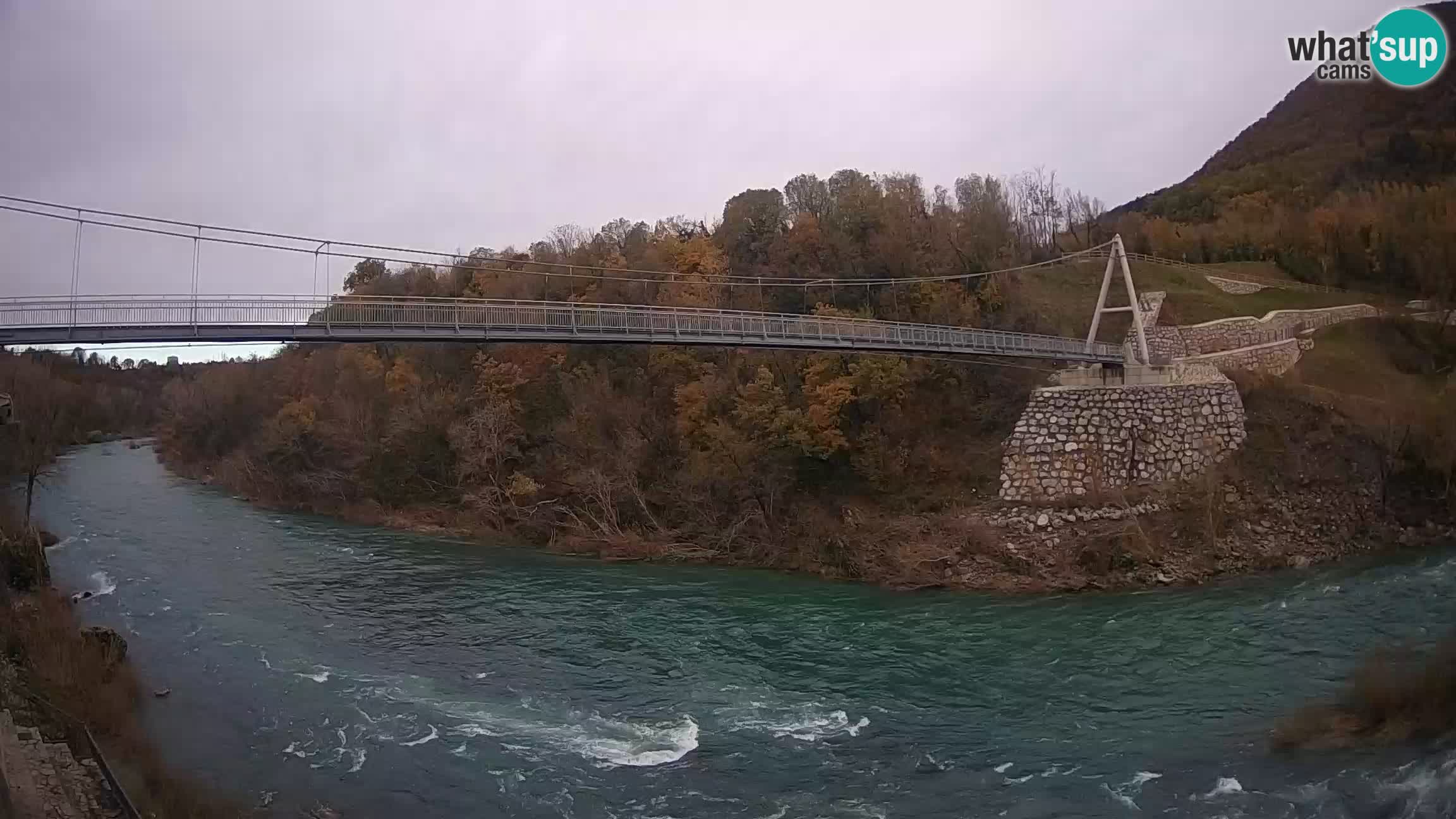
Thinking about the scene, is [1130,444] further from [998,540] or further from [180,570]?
[180,570]

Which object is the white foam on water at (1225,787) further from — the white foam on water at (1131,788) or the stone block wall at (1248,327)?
the stone block wall at (1248,327)

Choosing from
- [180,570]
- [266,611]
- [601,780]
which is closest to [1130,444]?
[601,780]

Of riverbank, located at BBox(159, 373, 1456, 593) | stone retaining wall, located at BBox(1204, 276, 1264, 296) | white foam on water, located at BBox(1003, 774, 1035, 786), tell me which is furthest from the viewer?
stone retaining wall, located at BBox(1204, 276, 1264, 296)

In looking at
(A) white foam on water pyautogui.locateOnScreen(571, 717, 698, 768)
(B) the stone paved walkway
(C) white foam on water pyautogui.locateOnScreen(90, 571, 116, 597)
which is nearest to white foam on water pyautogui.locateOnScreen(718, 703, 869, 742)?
(A) white foam on water pyautogui.locateOnScreen(571, 717, 698, 768)

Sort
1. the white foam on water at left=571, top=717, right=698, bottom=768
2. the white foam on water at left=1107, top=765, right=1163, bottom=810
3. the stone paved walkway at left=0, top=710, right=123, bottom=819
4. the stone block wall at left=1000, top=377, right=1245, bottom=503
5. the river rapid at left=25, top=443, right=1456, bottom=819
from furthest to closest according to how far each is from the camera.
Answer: the stone block wall at left=1000, top=377, right=1245, bottom=503 → the white foam on water at left=571, top=717, right=698, bottom=768 → the river rapid at left=25, top=443, right=1456, bottom=819 → the white foam on water at left=1107, top=765, right=1163, bottom=810 → the stone paved walkway at left=0, top=710, right=123, bottom=819

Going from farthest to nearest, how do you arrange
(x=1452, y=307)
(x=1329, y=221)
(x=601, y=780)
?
(x=1329, y=221) < (x=1452, y=307) < (x=601, y=780)

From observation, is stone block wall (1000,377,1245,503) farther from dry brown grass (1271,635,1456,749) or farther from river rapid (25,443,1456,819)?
dry brown grass (1271,635,1456,749)

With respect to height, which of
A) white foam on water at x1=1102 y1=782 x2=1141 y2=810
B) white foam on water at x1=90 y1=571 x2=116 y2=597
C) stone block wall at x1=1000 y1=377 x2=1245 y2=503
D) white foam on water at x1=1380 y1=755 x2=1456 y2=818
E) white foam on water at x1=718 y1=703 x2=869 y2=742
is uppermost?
stone block wall at x1=1000 y1=377 x2=1245 y2=503
